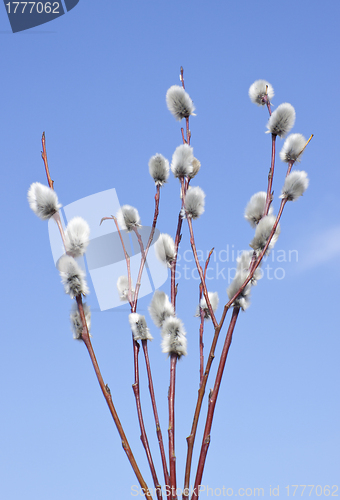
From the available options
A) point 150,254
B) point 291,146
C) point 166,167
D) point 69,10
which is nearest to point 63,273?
point 150,254

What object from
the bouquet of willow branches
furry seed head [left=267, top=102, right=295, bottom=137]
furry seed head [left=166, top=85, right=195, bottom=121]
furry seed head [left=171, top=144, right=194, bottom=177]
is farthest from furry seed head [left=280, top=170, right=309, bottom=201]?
furry seed head [left=166, top=85, right=195, bottom=121]

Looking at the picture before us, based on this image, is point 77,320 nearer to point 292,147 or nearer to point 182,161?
point 182,161

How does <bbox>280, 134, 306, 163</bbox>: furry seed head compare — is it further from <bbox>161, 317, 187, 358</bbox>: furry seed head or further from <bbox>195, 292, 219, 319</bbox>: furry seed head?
<bbox>161, 317, 187, 358</bbox>: furry seed head

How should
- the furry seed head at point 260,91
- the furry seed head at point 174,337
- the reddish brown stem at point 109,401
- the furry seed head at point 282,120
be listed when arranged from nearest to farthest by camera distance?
the reddish brown stem at point 109,401, the furry seed head at point 174,337, the furry seed head at point 282,120, the furry seed head at point 260,91

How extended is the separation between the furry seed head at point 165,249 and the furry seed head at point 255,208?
196mm

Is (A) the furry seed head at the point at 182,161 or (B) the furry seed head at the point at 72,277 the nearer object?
(B) the furry seed head at the point at 72,277

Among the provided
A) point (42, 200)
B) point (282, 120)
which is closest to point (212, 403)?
point (42, 200)

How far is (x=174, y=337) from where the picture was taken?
1.15 m

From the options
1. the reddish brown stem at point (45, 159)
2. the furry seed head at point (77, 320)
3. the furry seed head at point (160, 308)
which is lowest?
the furry seed head at point (77, 320)

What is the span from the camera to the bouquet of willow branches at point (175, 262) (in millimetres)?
1085

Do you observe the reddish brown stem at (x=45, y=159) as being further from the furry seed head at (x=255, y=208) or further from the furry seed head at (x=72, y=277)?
the furry seed head at (x=255, y=208)

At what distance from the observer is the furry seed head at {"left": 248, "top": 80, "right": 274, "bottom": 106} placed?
1.36 meters

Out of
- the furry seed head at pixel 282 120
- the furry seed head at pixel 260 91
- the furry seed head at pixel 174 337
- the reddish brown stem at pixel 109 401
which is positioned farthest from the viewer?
the furry seed head at pixel 260 91

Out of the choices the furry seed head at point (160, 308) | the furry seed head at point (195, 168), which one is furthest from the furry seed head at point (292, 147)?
the furry seed head at point (160, 308)
